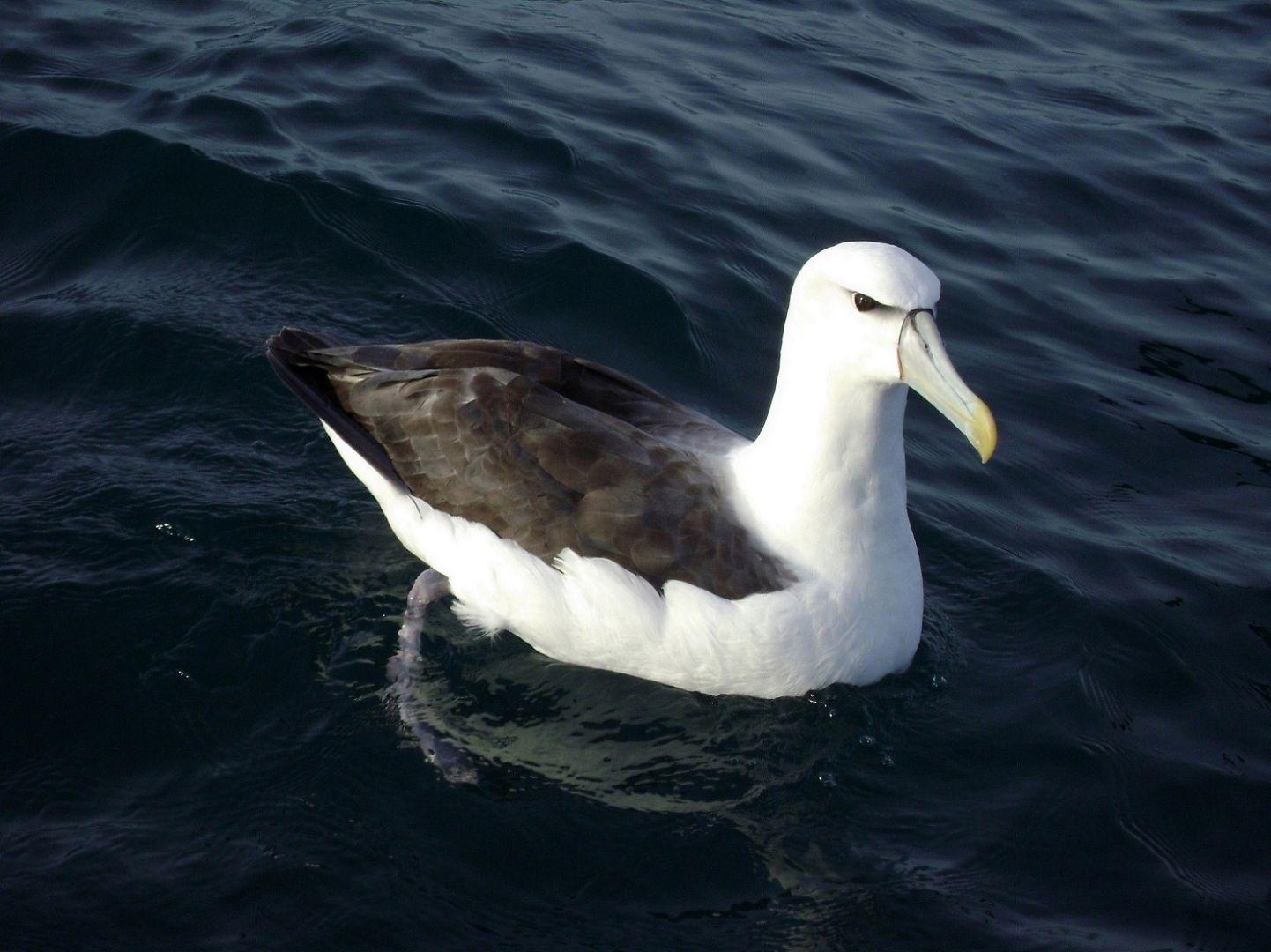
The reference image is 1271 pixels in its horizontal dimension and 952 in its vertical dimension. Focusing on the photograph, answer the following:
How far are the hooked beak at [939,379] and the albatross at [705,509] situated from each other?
Answer: 20 mm

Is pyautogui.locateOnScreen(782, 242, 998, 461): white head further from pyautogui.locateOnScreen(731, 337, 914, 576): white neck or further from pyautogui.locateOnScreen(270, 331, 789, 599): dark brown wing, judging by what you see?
pyautogui.locateOnScreen(270, 331, 789, 599): dark brown wing

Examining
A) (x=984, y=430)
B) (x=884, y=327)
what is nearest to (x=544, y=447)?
(x=884, y=327)

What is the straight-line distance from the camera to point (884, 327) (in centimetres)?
584

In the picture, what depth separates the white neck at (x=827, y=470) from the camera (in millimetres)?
6160

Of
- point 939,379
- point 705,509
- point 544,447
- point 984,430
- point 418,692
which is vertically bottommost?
point 418,692

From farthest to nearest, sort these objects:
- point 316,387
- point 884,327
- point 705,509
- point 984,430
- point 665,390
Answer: point 665,390, point 316,387, point 705,509, point 884,327, point 984,430

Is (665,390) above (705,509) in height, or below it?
below

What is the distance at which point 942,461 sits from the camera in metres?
8.80

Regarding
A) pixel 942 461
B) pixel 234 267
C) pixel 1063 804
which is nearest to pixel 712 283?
pixel 942 461

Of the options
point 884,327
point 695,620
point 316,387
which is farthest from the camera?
point 316,387

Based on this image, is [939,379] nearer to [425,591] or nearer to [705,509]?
[705,509]

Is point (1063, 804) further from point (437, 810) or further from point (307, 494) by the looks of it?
point (307, 494)

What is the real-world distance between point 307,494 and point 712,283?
3564 mm

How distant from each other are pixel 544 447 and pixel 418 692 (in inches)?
49.2
